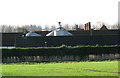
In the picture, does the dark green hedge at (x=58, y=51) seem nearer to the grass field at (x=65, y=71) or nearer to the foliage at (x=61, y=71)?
the foliage at (x=61, y=71)

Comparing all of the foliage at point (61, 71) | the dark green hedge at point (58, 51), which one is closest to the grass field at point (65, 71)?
the foliage at point (61, 71)

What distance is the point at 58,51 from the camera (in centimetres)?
3869

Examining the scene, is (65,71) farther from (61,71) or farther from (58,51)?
(58,51)

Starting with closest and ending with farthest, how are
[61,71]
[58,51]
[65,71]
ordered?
[61,71], [65,71], [58,51]

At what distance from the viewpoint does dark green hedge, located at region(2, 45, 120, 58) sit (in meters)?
37.2

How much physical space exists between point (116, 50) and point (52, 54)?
10.8 m

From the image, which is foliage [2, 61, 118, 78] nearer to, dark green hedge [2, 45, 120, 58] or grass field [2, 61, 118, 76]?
grass field [2, 61, 118, 76]

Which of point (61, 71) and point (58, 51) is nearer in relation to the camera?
point (61, 71)

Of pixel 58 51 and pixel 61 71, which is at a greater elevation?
pixel 61 71

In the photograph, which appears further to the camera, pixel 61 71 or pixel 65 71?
pixel 65 71

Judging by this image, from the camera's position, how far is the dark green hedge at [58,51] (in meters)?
37.2

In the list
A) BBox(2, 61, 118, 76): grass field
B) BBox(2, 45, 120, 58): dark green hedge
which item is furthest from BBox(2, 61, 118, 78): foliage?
BBox(2, 45, 120, 58): dark green hedge

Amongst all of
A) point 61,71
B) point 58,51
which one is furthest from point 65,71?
point 58,51

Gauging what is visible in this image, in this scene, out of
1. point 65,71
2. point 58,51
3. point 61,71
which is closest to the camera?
point 61,71
